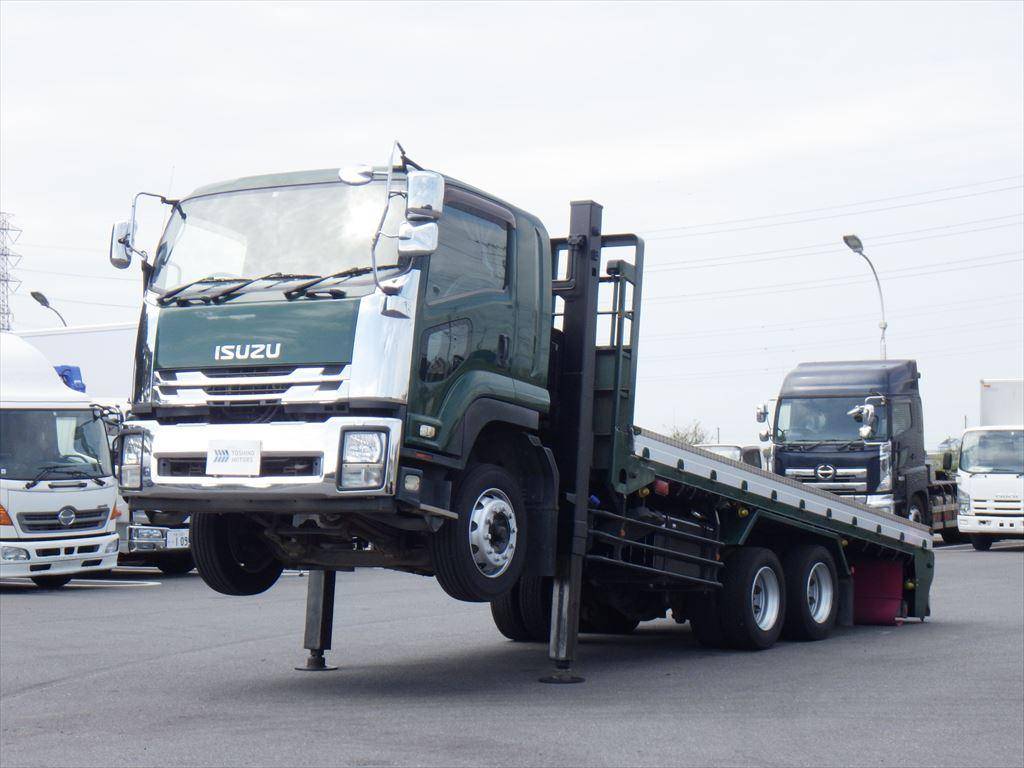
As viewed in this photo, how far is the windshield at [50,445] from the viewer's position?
1823 cm

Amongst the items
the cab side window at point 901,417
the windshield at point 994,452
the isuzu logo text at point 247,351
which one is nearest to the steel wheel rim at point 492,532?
the isuzu logo text at point 247,351

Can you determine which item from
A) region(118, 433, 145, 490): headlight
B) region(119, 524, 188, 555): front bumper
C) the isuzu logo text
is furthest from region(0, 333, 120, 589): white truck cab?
the isuzu logo text

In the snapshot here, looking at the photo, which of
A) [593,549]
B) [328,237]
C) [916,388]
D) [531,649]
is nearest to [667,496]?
[593,549]

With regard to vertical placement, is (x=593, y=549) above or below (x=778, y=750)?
above

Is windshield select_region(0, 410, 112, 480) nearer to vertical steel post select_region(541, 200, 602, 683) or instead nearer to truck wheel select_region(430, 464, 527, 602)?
vertical steel post select_region(541, 200, 602, 683)

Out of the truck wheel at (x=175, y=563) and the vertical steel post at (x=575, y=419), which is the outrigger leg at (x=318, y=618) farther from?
the truck wheel at (x=175, y=563)

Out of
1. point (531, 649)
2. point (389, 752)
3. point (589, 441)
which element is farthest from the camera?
point (531, 649)

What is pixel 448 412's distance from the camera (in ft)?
28.4

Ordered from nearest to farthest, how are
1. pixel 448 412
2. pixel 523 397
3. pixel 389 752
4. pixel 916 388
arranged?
pixel 389 752
pixel 448 412
pixel 523 397
pixel 916 388

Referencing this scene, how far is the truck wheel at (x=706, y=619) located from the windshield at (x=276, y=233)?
4718mm

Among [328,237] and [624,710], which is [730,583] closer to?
[624,710]

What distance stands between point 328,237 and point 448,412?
1262 mm

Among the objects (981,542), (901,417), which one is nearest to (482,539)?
(901,417)

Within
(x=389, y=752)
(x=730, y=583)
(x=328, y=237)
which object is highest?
(x=328, y=237)
